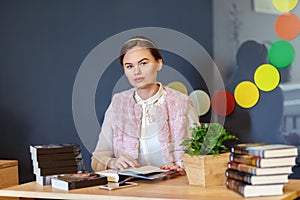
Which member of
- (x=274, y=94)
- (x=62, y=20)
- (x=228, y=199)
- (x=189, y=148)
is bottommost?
(x=228, y=199)

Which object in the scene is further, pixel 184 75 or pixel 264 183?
pixel 184 75

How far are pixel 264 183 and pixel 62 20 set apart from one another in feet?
7.36

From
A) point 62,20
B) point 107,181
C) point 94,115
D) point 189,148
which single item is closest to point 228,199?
point 189,148

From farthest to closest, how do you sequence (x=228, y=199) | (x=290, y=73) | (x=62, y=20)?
(x=62, y=20)
(x=290, y=73)
(x=228, y=199)

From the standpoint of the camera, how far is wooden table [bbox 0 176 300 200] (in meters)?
2.43

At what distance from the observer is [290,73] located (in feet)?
11.2

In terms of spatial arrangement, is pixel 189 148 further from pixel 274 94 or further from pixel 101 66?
pixel 101 66

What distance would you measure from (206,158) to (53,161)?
756 mm

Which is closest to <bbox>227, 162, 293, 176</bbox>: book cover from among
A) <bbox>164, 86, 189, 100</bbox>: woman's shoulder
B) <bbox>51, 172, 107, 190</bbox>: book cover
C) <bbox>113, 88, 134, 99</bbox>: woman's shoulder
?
<bbox>51, 172, 107, 190</bbox>: book cover

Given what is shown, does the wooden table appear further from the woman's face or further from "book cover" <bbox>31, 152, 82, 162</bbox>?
the woman's face

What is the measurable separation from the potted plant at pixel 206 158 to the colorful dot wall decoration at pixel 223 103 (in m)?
0.85

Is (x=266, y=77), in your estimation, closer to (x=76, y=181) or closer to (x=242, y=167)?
(x=242, y=167)

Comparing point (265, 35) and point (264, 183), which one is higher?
point (265, 35)

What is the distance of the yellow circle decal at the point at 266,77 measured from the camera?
3477 mm
